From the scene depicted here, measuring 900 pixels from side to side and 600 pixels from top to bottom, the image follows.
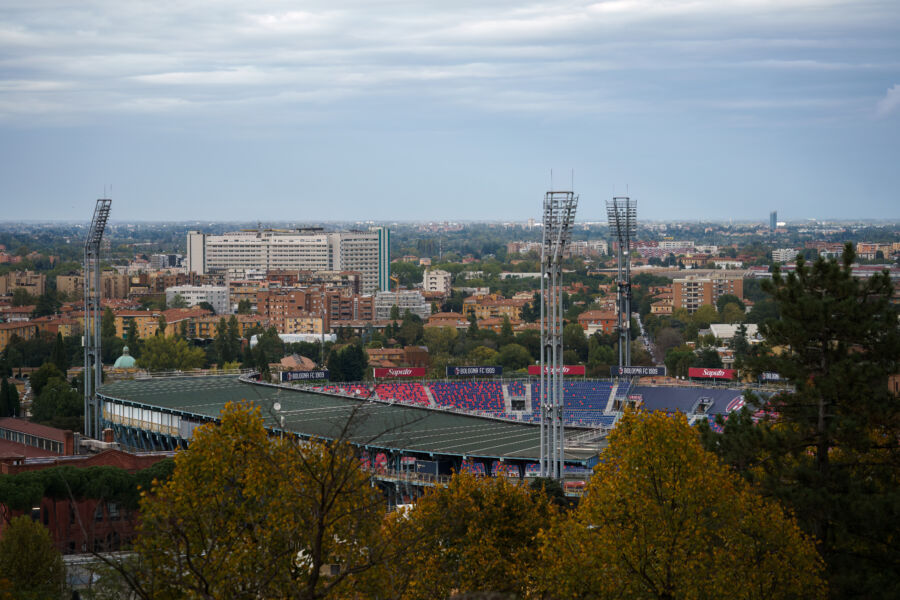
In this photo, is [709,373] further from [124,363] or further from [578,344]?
[124,363]

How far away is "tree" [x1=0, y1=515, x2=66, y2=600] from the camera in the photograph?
19875 millimetres

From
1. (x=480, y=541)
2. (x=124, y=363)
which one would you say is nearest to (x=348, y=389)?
(x=124, y=363)

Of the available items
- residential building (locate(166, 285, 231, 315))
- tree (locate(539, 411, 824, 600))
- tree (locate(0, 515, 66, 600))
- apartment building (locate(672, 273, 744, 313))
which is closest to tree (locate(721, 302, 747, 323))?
apartment building (locate(672, 273, 744, 313))

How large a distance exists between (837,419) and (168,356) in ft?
180

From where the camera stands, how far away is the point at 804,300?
59.7 feet

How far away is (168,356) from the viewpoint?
67875 mm

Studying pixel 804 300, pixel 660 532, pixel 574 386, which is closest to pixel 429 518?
pixel 660 532

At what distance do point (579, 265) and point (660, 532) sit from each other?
145m

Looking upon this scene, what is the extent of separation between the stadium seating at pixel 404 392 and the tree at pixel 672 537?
3444 cm

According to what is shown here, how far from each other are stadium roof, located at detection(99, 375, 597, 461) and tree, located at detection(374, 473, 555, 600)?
12.1 metres

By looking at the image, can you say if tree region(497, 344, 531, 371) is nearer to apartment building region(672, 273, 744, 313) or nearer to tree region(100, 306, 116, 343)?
tree region(100, 306, 116, 343)

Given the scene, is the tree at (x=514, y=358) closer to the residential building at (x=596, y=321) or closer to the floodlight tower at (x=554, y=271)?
the residential building at (x=596, y=321)

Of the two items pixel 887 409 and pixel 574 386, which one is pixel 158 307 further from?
pixel 887 409

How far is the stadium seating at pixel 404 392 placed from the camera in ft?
168
